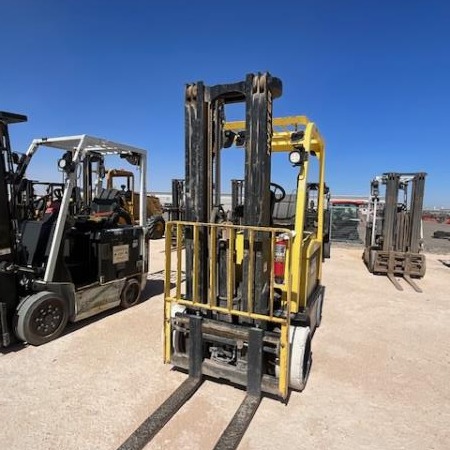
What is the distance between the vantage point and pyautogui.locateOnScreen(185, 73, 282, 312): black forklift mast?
3.08m

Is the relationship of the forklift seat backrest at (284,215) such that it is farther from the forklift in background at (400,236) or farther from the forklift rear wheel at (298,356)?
the forklift in background at (400,236)

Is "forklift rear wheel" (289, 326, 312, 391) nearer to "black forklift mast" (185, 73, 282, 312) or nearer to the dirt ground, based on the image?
the dirt ground

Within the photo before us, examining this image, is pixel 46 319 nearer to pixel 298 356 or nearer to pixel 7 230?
pixel 7 230

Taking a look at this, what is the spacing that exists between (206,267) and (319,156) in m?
2.33

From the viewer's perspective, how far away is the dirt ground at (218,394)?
2699 millimetres

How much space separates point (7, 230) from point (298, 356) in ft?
12.5

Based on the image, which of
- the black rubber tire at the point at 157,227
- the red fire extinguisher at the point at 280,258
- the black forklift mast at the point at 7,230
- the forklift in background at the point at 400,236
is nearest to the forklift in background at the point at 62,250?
the black forklift mast at the point at 7,230

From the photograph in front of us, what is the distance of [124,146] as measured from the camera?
568cm

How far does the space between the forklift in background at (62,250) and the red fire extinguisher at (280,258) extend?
2.87 m

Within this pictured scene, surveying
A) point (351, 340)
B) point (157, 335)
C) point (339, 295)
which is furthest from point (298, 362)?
point (339, 295)

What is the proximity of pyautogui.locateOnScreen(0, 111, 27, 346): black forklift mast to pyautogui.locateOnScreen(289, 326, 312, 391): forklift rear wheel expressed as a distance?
3.43 metres

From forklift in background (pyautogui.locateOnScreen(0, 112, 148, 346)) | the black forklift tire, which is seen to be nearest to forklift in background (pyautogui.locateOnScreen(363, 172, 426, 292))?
forklift in background (pyautogui.locateOnScreen(0, 112, 148, 346))

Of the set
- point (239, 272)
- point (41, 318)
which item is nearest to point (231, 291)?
point (239, 272)

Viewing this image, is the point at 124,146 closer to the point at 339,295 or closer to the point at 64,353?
the point at 64,353
